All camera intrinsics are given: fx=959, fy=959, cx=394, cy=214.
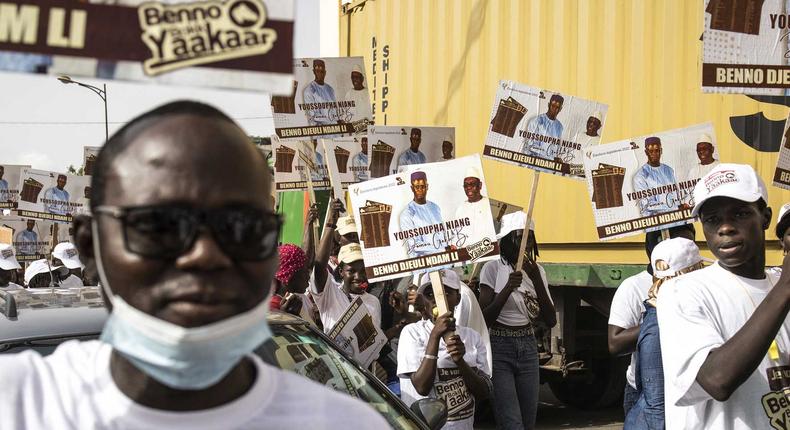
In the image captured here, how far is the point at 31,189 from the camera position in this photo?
A: 1248 centimetres

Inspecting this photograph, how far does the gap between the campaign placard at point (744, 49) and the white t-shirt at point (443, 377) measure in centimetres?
200

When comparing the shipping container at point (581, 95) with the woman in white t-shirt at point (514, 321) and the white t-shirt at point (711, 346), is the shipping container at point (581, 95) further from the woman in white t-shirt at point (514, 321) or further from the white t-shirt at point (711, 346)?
the white t-shirt at point (711, 346)

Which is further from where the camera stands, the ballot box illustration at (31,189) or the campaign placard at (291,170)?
the ballot box illustration at (31,189)

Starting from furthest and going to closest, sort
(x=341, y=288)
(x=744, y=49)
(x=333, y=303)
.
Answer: (x=341, y=288)
(x=333, y=303)
(x=744, y=49)

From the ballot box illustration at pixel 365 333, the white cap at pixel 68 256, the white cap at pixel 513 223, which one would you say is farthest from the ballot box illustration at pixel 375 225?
the white cap at pixel 68 256

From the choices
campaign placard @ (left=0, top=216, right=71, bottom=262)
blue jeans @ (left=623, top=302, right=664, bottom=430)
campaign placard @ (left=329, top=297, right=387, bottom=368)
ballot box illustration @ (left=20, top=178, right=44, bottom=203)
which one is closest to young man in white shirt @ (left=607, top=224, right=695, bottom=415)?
blue jeans @ (left=623, top=302, right=664, bottom=430)

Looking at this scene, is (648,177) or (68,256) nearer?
(648,177)

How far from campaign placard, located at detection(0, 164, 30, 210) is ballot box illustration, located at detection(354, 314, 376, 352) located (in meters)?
8.98

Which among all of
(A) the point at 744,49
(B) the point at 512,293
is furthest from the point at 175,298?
(B) the point at 512,293

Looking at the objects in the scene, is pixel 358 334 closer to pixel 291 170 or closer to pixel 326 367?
pixel 326 367

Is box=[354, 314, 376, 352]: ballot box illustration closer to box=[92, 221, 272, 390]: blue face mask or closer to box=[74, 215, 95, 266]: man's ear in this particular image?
box=[74, 215, 95, 266]: man's ear

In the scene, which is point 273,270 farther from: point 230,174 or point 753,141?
point 753,141

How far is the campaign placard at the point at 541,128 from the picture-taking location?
695cm

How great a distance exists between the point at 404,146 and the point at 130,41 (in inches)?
291
